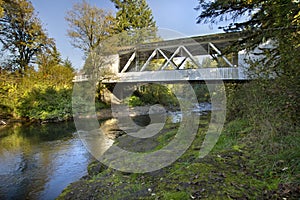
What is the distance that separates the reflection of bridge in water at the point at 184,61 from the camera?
11445 millimetres

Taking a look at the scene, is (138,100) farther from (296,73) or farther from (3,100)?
(296,73)

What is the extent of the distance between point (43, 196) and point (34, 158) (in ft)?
8.51

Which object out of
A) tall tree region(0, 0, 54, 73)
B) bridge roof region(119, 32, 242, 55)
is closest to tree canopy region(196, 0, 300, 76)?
bridge roof region(119, 32, 242, 55)

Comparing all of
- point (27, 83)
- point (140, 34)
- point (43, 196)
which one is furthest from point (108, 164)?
point (140, 34)

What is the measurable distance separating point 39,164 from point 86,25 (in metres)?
12.4

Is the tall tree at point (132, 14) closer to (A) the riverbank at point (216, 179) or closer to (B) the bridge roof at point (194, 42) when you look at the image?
(B) the bridge roof at point (194, 42)

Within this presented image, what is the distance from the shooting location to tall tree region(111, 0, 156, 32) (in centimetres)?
2583

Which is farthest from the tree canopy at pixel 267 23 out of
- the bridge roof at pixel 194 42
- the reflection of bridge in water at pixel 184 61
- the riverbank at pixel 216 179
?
the bridge roof at pixel 194 42

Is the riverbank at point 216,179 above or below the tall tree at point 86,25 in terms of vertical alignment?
below

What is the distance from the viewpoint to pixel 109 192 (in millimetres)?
2701

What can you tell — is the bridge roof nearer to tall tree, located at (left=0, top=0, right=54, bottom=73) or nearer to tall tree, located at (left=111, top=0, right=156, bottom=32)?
tall tree, located at (left=0, top=0, right=54, bottom=73)

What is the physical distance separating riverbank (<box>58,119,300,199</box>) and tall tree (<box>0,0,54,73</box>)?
54.0 ft

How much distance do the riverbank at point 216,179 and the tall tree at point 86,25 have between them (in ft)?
44.9

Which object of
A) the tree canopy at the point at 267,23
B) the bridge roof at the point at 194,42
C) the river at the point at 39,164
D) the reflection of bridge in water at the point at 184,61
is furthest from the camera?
→ the bridge roof at the point at 194,42
